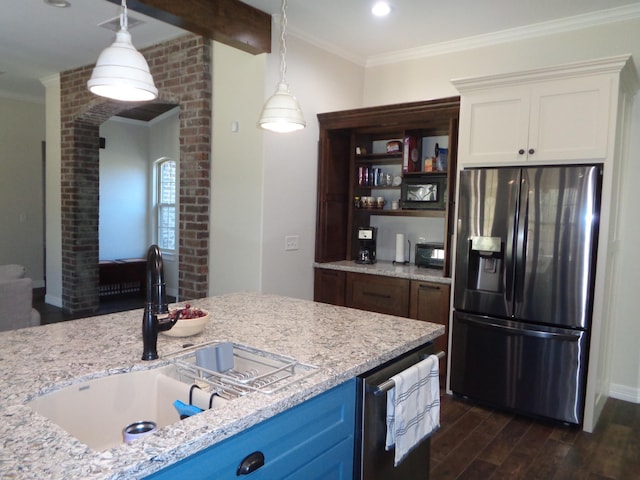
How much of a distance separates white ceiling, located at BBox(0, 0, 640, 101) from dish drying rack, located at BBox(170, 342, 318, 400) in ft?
8.70

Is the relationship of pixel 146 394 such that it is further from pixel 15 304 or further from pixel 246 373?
pixel 15 304

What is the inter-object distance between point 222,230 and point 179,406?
2772mm

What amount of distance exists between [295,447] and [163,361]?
52 centimetres

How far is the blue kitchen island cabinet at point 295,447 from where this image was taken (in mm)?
1077

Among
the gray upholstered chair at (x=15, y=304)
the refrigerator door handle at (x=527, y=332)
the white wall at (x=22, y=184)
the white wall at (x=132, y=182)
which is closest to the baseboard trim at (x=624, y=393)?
the refrigerator door handle at (x=527, y=332)

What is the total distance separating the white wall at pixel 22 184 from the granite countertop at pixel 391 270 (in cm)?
507

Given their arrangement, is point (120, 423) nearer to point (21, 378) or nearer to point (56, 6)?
point (21, 378)

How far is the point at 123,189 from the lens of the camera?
723 cm

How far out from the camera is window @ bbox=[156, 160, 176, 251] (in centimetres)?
724

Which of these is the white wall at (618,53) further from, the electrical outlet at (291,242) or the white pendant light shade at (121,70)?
the white pendant light shade at (121,70)

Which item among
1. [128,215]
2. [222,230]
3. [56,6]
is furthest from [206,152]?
[128,215]

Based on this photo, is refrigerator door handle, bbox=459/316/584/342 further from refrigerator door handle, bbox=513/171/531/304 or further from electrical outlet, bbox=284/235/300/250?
electrical outlet, bbox=284/235/300/250

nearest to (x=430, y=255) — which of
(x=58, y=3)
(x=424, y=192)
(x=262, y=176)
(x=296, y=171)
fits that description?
(x=424, y=192)

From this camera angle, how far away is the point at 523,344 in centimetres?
301
